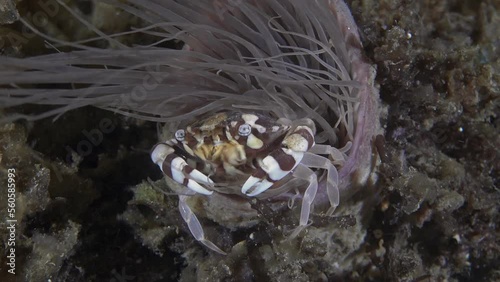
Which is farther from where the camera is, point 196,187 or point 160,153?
point 160,153

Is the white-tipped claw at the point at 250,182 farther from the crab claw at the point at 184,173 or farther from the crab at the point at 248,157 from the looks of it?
the crab claw at the point at 184,173

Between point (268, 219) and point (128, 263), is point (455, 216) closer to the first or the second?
point (268, 219)

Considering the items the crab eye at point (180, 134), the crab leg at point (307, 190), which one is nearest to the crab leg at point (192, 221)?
the crab eye at point (180, 134)

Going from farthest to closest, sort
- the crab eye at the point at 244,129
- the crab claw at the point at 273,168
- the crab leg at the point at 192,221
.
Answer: the crab leg at the point at 192,221 → the crab eye at the point at 244,129 → the crab claw at the point at 273,168

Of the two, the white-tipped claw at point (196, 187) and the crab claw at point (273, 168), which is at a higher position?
the crab claw at point (273, 168)

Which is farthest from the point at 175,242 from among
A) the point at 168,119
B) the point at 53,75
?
the point at 53,75

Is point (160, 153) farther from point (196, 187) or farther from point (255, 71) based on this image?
point (255, 71)

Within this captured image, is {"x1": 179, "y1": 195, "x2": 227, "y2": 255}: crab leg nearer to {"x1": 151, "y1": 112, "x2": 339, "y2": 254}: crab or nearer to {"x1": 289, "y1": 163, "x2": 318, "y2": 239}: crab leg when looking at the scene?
{"x1": 151, "y1": 112, "x2": 339, "y2": 254}: crab

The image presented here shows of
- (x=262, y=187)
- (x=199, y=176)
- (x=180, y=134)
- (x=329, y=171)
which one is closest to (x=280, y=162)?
(x=262, y=187)

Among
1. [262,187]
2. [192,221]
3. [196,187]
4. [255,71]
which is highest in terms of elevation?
Result: [255,71]
